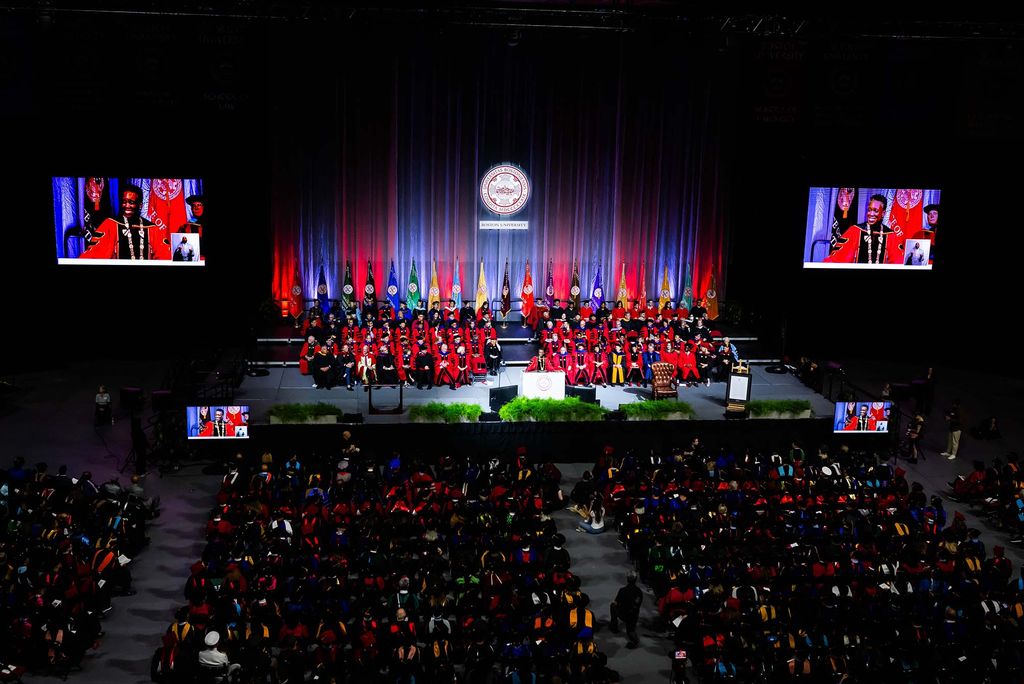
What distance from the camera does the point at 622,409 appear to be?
22.6 m

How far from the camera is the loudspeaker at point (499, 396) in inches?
890

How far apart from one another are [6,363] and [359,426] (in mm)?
12159

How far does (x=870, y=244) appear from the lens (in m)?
29.2

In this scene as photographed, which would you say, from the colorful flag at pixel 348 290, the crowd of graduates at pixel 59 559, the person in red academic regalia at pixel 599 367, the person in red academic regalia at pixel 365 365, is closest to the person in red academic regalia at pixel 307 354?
the person in red academic regalia at pixel 365 365

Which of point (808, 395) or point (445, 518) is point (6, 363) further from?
point (808, 395)

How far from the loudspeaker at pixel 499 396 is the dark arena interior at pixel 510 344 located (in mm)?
603

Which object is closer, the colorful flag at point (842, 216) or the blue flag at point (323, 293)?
the colorful flag at point (842, 216)

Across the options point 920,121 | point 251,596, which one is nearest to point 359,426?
point 251,596

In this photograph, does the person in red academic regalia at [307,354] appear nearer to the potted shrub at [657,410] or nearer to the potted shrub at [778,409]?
the potted shrub at [657,410]

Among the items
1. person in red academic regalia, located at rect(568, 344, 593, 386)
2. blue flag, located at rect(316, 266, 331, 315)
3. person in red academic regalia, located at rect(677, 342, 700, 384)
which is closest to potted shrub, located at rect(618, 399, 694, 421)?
person in red academic regalia, located at rect(568, 344, 593, 386)

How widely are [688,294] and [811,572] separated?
16.4 meters

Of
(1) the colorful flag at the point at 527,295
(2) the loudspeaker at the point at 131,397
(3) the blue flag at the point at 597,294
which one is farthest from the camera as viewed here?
(3) the blue flag at the point at 597,294

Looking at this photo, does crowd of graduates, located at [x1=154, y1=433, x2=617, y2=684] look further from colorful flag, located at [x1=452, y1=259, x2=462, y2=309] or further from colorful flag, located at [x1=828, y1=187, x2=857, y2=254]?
colorful flag, located at [x1=828, y1=187, x2=857, y2=254]

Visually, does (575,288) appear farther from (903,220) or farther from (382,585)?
(382,585)
